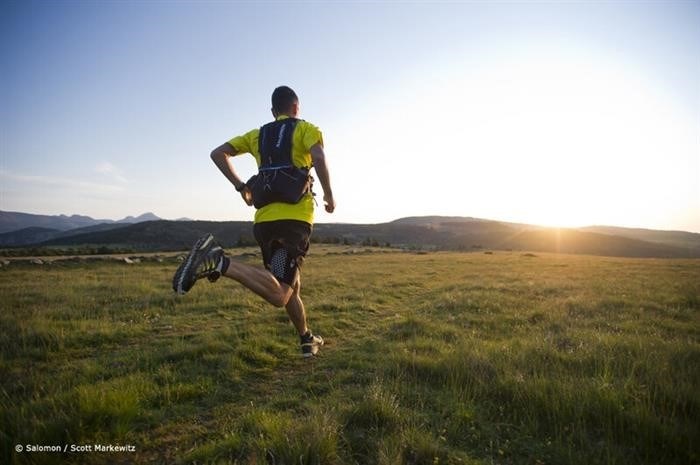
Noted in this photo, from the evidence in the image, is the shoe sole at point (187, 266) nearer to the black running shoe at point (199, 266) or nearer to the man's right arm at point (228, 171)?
the black running shoe at point (199, 266)

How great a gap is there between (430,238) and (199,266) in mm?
115280

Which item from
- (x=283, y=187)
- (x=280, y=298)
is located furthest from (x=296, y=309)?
(x=283, y=187)

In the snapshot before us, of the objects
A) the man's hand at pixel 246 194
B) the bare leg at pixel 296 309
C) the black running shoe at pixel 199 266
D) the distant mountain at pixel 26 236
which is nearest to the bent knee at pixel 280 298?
the bare leg at pixel 296 309

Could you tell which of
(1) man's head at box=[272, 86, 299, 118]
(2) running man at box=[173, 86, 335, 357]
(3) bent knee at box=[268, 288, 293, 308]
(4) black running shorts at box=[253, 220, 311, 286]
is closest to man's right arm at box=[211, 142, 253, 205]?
(2) running man at box=[173, 86, 335, 357]

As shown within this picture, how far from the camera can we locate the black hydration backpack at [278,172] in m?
4.64

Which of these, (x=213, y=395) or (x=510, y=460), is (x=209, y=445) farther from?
(x=510, y=460)

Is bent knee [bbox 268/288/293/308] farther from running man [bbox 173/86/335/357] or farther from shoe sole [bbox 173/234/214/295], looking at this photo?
shoe sole [bbox 173/234/214/295]

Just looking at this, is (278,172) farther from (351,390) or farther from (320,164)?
(351,390)

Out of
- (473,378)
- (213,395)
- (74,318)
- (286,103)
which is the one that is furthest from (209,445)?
(74,318)

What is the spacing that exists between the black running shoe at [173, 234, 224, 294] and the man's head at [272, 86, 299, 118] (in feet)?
6.91

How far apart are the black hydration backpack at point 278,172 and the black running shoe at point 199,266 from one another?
0.98 metres

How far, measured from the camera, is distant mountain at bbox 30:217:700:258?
84.6 m

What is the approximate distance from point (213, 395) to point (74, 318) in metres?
5.23

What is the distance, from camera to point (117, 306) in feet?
27.9
